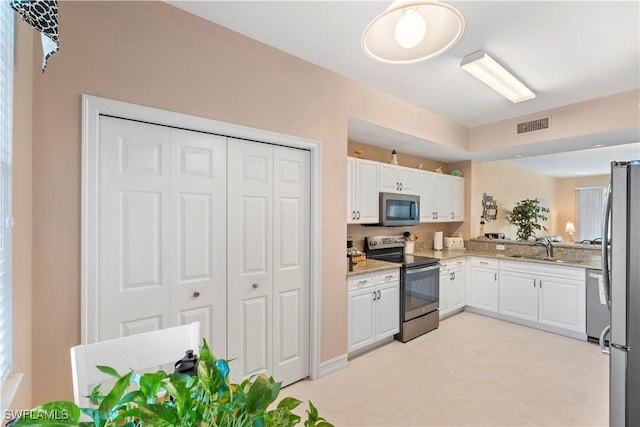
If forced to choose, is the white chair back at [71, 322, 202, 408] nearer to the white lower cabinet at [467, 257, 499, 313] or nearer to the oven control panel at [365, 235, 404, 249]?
the oven control panel at [365, 235, 404, 249]

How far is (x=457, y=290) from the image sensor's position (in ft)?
13.8

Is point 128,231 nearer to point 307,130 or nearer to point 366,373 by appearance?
point 307,130

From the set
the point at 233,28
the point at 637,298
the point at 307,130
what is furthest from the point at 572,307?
the point at 233,28

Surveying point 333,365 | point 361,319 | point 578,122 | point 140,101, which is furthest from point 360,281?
point 578,122

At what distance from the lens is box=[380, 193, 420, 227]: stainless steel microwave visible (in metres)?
3.63

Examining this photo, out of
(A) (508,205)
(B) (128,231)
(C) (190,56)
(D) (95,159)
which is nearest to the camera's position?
(D) (95,159)

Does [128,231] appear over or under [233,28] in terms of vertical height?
under

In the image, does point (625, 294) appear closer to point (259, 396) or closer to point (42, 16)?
point (259, 396)

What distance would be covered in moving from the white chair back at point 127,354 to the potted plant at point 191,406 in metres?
0.61

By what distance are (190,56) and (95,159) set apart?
2.84ft

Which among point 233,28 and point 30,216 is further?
point 233,28

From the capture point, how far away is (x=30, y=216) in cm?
140

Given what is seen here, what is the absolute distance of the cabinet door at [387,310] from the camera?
3.11m

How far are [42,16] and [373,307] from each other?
3011mm
